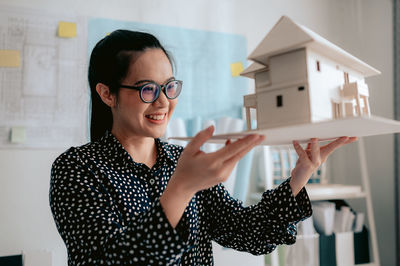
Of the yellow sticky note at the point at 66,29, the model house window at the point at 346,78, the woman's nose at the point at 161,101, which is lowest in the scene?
the woman's nose at the point at 161,101

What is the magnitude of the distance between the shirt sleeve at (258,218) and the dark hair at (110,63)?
0.36 meters

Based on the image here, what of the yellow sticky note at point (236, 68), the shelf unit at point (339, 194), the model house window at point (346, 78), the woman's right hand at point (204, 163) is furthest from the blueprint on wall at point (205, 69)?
the woman's right hand at point (204, 163)

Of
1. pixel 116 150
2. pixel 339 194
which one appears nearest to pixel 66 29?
pixel 116 150

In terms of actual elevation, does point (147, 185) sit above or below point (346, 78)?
below

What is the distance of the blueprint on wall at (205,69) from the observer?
2.07 m

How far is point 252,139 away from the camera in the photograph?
605 mm

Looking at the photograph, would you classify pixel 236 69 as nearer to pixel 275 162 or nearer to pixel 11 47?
pixel 275 162

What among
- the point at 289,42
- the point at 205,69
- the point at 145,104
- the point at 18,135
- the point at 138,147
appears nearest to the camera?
the point at 289,42

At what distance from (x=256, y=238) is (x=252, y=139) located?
0.44 m

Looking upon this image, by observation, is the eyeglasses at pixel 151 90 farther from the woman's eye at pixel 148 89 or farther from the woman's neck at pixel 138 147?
the woman's neck at pixel 138 147

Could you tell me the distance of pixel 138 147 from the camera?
94 centimetres

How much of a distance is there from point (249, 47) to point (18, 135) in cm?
139

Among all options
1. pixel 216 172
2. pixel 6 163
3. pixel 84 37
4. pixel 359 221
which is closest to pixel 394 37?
pixel 359 221

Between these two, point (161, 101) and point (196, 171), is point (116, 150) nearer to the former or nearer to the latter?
point (161, 101)
